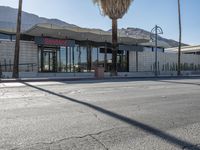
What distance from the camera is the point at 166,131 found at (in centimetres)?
736

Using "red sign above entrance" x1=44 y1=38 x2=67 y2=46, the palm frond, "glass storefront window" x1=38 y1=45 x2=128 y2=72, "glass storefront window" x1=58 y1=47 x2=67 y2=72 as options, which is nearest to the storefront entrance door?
"glass storefront window" x1=38 y1=45 x2=128 y2=72

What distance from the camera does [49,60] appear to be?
1432 inches

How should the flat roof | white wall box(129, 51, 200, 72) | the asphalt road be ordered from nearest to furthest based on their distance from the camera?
the asphalt road
the flat roof
white wall box(129, 51, 200, 72)

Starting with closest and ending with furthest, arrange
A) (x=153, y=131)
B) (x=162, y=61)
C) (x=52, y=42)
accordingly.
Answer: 1. (x=153, y=131)
2. (x=52, y=42)
3. (x=162, y=61)

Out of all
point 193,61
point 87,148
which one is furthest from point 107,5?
point 87,148

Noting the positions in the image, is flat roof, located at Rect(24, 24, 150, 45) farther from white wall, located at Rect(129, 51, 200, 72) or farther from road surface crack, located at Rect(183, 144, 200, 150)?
road surface crack, located at Rect(183, 144, 200, 150)

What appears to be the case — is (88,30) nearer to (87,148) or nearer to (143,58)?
(143,58)

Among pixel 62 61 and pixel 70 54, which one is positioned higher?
pixel 70 54

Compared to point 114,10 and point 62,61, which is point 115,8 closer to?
point 114,10

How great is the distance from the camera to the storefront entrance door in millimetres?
35763

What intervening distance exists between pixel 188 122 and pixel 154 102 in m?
3.59

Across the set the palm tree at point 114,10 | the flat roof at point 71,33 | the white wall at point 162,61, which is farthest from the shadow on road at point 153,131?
the white wall at point 162,61

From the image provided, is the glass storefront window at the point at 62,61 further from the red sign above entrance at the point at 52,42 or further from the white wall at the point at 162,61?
the white wall at the point at 162,61

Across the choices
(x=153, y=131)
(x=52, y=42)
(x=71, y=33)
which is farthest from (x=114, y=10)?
(x=153, y=131)
